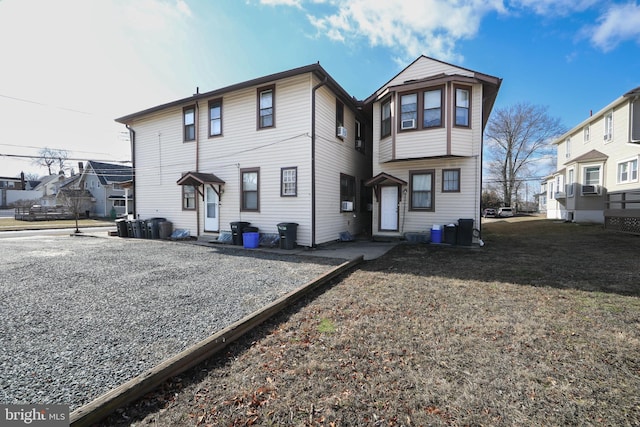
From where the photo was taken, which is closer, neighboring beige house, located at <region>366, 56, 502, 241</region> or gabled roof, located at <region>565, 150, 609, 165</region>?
Result: neighboring beige house, located at <region>366, 56, 502, 241</region>

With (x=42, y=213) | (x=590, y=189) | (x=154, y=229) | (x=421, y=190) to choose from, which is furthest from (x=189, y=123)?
(x=42, y=213)

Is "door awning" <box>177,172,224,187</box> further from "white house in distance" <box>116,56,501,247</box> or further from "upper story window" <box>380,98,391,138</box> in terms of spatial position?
"upper story window" <box>380,98,391,138</box>

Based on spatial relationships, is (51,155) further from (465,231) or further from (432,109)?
(465,231)

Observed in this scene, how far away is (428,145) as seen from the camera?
1031 centimetres

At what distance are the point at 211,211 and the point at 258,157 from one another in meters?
3.44

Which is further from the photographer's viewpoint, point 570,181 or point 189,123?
point 570,181

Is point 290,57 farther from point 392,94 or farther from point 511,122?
point 511,122

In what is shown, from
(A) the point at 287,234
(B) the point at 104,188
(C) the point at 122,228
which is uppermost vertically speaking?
(B) the point at 104,188

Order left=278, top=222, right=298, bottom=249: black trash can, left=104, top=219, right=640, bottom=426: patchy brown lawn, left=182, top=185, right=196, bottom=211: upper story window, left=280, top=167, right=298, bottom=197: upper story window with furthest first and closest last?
left=182, top=185, right=196, bottom=211: upper story window → left=280, top=167, right=298, bottom=197: upper story window → left=278, top=222, right=298, bottom=249: black trash can → left=104, top=219, right=640, bottom=426: patchy brown lawn

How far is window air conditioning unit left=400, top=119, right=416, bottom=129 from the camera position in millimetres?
10508

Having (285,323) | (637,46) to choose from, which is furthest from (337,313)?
(637,46)

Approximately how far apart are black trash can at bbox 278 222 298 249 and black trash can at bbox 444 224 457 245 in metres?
5.78

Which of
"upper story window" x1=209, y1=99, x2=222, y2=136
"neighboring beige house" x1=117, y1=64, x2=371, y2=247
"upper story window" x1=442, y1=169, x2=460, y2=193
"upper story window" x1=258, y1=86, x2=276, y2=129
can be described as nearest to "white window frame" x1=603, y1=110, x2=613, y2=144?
"upper story window" x1=442, y1=169, x2=460, y2=193

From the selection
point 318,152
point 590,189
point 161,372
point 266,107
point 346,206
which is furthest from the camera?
point 590,189
